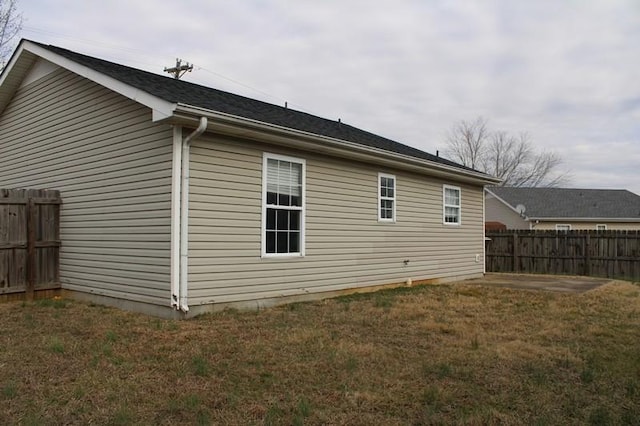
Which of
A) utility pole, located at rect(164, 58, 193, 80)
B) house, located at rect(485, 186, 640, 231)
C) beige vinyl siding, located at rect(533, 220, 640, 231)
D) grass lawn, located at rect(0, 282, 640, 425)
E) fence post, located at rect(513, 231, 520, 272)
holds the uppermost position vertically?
utility pole, located at rect(164, 58, 193, 80)

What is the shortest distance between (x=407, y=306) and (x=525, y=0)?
602cm

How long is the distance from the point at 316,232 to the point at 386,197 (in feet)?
7.99

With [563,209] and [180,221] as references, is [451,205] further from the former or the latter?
[563,209]

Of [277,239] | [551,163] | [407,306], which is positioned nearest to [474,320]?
[407,306]

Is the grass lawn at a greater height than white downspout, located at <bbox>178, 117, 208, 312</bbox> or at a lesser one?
lesser

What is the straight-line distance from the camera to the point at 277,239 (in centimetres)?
848

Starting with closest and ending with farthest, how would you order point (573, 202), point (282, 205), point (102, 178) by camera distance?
point (102, 178) < point (282, 205) < point (573, 202)

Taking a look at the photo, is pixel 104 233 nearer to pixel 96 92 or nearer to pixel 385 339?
pixel 96 92

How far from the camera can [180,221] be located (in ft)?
23.2

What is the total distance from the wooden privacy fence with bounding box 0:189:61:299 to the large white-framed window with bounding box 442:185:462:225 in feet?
28.1

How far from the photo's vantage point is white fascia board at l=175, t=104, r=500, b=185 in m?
7.03

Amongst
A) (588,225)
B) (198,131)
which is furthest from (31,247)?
(588,225)

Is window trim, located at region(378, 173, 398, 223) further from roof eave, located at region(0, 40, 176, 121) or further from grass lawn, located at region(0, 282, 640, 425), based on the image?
roof eave, located at region(0, 40, 176, 121)

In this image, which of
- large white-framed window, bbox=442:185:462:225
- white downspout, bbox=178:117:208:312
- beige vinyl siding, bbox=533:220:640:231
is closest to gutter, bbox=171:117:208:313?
white downspout, bbox=178:117:208:312
